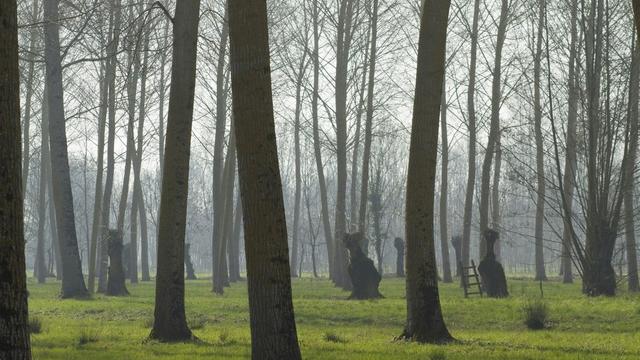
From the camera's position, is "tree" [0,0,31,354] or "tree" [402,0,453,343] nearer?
"tree" [0,0,31,354]

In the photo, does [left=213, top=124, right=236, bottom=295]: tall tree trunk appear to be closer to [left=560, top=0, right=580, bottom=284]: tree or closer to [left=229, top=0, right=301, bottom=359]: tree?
[left=560, top=0, right=580, bottom=284]: tree

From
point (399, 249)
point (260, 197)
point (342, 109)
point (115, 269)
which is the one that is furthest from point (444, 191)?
point (260, 197)

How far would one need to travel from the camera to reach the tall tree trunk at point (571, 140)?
2169 cm

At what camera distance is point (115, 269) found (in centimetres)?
2817

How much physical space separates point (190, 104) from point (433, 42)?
364cm

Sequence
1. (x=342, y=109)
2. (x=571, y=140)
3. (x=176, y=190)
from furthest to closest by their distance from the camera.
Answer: (x=342, y=109) → (x=571, y=140) → (x=176, y=190)

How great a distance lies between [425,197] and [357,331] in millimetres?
3655

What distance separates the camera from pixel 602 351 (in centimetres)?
1022

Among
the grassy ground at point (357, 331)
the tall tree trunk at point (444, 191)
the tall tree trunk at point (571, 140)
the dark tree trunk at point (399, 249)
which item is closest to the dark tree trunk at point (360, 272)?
the grassy ground at point (357, 331)

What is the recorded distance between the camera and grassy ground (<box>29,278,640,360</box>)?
10266 millimetres

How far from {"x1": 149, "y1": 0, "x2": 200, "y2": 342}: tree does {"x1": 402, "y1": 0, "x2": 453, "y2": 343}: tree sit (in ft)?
10.8

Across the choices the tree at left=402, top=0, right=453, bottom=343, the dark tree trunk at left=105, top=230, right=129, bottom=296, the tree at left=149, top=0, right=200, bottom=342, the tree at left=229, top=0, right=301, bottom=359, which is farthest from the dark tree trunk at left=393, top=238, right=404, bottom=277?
the tree at left=229, top=0, right=301, bottom=359

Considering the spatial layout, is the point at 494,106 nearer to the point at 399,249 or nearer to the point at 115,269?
the point at 115,269

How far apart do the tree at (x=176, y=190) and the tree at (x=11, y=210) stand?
6072 mm
